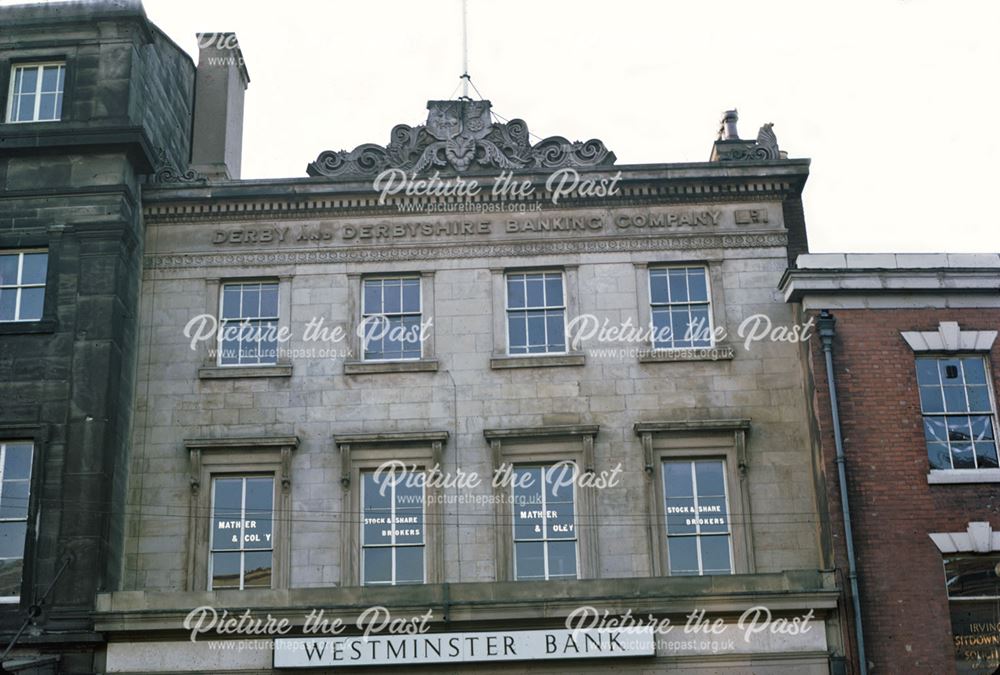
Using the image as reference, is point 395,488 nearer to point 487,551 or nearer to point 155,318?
point 487,551

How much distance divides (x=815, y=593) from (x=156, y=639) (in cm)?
1047

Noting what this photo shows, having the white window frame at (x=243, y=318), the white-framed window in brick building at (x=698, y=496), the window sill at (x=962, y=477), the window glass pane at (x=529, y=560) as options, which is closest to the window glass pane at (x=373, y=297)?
the white window frame at (x=243, y=318)

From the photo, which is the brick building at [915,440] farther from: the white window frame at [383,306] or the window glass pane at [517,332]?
the white window frame at [383,306]

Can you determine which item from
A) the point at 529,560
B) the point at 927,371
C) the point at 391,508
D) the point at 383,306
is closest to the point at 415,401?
the point at 391,508

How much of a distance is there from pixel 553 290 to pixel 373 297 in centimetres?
329

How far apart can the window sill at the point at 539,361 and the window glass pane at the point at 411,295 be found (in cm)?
188

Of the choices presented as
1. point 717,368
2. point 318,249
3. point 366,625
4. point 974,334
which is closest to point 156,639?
point 366,625

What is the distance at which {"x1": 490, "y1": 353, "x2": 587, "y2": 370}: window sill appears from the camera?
935 inches

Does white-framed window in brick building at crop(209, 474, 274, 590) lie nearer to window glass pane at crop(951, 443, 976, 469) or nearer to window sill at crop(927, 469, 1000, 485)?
window sill at crop(927, 469, 1000, 485)

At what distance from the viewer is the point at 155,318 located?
967 inches

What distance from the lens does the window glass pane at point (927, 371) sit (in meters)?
22.9

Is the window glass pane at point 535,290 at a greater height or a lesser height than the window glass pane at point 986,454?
greater

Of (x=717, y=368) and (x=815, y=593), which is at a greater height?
(x=717, y=368)

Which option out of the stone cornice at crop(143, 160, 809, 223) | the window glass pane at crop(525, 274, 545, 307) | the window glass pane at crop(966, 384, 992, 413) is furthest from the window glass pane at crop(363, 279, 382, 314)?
the window glass pane at crop(966, 384, 992, 413)
